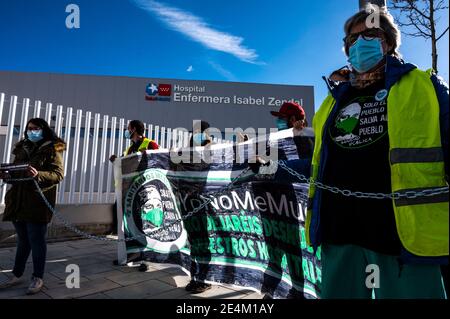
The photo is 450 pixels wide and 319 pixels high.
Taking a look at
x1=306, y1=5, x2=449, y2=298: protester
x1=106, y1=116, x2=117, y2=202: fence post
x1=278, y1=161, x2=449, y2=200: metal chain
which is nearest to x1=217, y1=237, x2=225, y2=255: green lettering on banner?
x1=306, y1=5, x2=449, y2=298: protester

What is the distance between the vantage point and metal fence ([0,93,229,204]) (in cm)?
621

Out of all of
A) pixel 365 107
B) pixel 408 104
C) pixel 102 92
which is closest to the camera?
pixel 408 104

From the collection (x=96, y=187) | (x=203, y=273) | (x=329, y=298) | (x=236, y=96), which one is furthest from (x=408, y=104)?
(x=236, y=96)

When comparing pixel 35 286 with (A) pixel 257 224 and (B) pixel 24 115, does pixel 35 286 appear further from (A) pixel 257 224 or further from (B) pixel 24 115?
(B) pixel 24 115

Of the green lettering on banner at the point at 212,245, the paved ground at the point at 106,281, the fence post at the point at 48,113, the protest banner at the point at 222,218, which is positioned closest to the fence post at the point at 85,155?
the fence post at the point at 48,113

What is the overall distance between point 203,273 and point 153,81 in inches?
911

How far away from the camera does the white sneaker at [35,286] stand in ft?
10.6

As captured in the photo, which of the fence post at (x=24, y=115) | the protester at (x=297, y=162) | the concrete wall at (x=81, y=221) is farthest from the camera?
the concrete wall at (x=81, y=221)

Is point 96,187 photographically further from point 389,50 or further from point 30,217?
point 389,50

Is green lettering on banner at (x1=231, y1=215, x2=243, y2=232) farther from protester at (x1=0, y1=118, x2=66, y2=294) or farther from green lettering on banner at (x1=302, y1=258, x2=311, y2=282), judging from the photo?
protester at (x1=0, y1=118, x2=66, y2=294)

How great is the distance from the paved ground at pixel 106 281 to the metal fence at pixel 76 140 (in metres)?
2.10

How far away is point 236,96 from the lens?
25.4 metres

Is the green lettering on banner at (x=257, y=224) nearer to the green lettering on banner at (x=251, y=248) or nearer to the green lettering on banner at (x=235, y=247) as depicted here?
the green lettering on banner at (x=251, y=248)

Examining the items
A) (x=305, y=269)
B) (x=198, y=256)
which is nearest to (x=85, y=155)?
(x=198, y=256)
